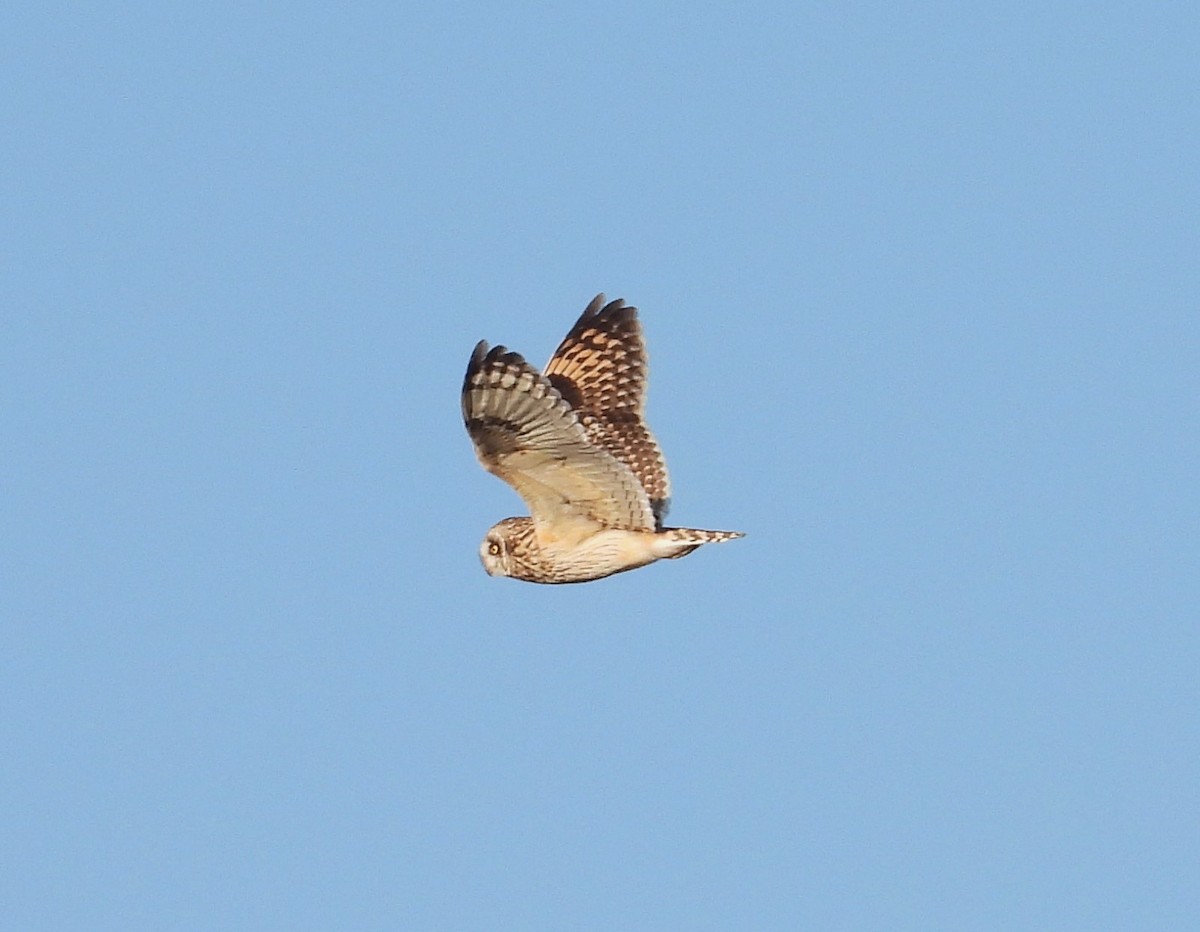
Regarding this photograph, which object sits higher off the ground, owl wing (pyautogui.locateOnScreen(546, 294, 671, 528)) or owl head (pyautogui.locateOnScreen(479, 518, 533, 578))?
owl wing (pyautogui.locateOnScreen(546, 294, 671, 528))

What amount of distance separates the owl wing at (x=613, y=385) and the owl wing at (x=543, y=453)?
2.58ft

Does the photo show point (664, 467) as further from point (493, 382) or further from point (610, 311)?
point (493, 382)

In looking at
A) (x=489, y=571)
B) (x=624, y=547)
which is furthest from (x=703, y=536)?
(x=489, y=571)

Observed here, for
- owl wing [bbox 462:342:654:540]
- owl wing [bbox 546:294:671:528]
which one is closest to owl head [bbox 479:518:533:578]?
owl wing [bbox 462:342:654:540]

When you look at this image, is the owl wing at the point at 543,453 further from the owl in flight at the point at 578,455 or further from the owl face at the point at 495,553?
the owl face at the point at 495,553

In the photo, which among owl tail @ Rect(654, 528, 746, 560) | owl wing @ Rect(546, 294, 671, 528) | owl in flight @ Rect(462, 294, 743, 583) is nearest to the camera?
owl in flight @ Rect(462, 294, 743, 583)

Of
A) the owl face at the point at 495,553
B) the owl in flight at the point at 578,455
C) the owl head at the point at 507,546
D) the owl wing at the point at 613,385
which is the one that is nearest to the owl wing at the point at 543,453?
the owl in flight at the point at 578,455

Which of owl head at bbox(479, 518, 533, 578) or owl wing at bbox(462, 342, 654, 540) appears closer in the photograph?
owl wing at bbox(462, 342, 654, 540)

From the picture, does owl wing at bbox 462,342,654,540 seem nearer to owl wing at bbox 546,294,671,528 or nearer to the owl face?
the owl face

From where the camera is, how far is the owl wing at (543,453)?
12.5 meters

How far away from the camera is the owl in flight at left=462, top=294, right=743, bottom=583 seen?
12789mm

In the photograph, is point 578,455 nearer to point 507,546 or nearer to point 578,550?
point 578,550

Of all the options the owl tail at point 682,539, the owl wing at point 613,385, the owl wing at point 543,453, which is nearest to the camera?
the owl wing at point 543,453

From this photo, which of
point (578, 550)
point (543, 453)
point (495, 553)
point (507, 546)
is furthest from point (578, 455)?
point (495, 553)
